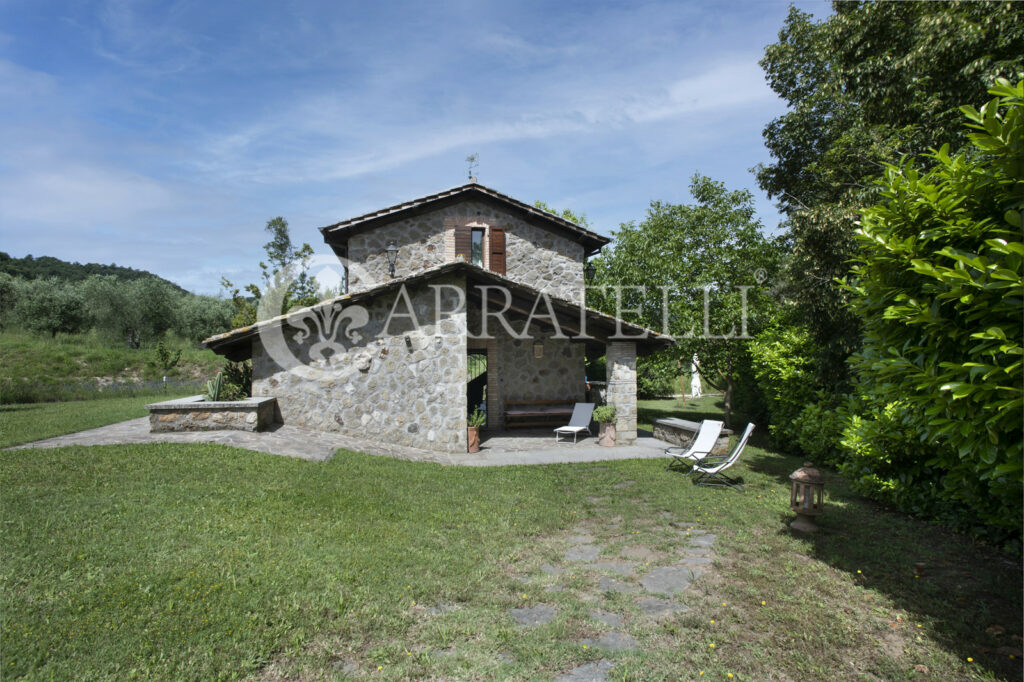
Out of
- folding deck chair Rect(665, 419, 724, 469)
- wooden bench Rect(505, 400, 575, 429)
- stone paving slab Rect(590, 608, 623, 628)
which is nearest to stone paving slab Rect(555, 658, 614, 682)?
stone paving slab Rect(590, 608, 623, 628)

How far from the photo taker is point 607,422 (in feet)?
38.4

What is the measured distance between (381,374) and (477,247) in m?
Answer: 5.37

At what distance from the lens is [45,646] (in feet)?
9.98

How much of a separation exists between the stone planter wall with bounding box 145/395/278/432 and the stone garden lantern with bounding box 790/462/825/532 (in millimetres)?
8642

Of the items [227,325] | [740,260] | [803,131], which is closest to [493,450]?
[740,260]

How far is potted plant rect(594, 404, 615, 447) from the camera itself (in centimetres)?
1154

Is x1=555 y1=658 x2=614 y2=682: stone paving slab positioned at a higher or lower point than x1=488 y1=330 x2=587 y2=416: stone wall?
lower

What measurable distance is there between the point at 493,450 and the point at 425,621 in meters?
7.28

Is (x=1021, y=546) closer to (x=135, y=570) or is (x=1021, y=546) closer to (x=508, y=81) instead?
(x=135, y=570)

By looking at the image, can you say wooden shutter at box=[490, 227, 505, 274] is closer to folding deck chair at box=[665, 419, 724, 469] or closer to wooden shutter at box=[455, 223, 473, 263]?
wooden shutter at box=[455, 223, 473, 263]

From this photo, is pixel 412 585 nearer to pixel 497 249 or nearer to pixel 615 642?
pixel 615 642

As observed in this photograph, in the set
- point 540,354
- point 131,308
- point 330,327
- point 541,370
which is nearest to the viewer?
point 330,327

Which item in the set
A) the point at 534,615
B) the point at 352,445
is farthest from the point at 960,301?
the point at 352,445

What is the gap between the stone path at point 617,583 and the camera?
11.5 ft
